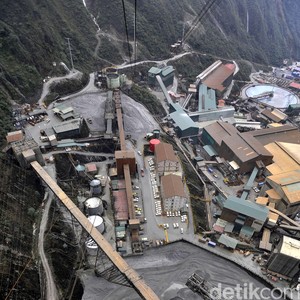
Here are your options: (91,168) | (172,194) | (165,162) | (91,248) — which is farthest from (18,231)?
(165,162)

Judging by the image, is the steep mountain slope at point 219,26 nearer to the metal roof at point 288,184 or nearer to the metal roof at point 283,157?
the metal roof at point 283,157

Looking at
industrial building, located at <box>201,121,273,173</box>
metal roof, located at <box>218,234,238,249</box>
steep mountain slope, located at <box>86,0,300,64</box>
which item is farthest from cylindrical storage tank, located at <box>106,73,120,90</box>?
metal roof, located at <box>218,234,238,249</box>

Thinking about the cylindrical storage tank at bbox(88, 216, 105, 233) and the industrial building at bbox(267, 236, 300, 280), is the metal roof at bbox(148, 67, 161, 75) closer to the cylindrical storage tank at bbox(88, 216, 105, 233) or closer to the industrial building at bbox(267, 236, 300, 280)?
the cylindrical storage tank at bbox(88, 216, 105, 233)

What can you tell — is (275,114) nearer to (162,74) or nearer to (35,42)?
(162,74)

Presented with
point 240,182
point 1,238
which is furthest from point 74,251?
point 240,182

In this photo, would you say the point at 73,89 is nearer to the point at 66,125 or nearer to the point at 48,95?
the point at 48,95

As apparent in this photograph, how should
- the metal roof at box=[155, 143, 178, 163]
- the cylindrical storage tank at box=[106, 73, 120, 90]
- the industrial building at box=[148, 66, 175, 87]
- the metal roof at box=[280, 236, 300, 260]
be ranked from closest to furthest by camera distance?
the metal roof at box=[280, 236, 300, 260] < the metal roof at box=[155, 143, 178, 163] < the cylindrical storage tank at box=[106, 73, 120, 90] < the industrial building at box=[148, 66, 175, 87]
